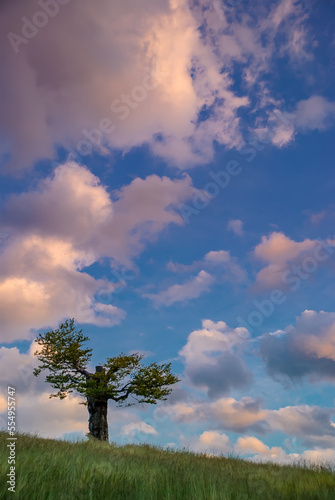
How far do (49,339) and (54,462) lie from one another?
65.2ft

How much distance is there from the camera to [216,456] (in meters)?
16.8

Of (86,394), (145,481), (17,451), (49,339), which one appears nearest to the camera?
(145,481)

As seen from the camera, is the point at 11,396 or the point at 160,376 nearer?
the point at 11,396

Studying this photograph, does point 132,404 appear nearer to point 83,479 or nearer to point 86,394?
point 86,394

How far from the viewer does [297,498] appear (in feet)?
18.8

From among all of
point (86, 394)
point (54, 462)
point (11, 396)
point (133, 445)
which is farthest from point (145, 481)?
point (86, 394)

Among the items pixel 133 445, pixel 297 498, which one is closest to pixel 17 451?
pixel 297 498

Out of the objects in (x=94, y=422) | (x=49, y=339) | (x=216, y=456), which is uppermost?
(x=49, y=339)

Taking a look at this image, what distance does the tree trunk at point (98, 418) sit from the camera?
961 inches

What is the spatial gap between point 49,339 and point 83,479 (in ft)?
70.5

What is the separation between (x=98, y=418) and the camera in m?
24.9

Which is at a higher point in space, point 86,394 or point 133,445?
point 86,394

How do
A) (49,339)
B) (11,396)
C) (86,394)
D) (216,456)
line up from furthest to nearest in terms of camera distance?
(49,339) → (86,394) → (216,456) → (11,396)

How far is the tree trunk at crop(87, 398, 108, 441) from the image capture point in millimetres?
24406
